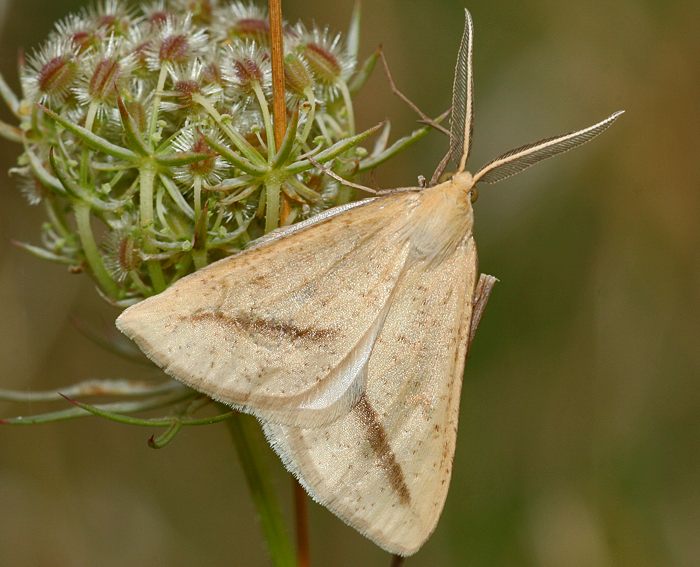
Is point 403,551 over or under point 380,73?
under

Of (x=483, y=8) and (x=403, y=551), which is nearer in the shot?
(x=403, y=551)

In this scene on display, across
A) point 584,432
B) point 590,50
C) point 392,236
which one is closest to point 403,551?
point 392,236

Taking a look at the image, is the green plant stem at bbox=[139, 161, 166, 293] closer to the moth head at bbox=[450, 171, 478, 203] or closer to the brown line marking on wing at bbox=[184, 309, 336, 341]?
the brown line marking on wing at bbox=[184, 309, 336, 341]

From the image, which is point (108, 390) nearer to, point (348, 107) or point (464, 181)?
point (348, 107)

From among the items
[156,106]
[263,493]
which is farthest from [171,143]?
[263,493]

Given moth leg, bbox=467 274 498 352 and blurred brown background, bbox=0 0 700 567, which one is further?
blurred brown background, bbox=0 0 700 567

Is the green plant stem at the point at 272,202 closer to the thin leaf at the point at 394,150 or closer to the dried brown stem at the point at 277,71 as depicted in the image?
the dried brown stem at the point at 277,71

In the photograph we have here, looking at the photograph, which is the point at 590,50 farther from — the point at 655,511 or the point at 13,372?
the point at 13,372

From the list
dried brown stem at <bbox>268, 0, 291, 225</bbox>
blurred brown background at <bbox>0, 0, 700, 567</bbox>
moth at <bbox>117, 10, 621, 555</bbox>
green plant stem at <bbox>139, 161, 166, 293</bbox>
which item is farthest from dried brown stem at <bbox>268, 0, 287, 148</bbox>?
blurred brown background at <bbox>0, 0, 700, 567</bbox>

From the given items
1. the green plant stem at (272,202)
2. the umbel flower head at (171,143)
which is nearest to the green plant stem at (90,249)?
the umbel flower head at (171,143)
